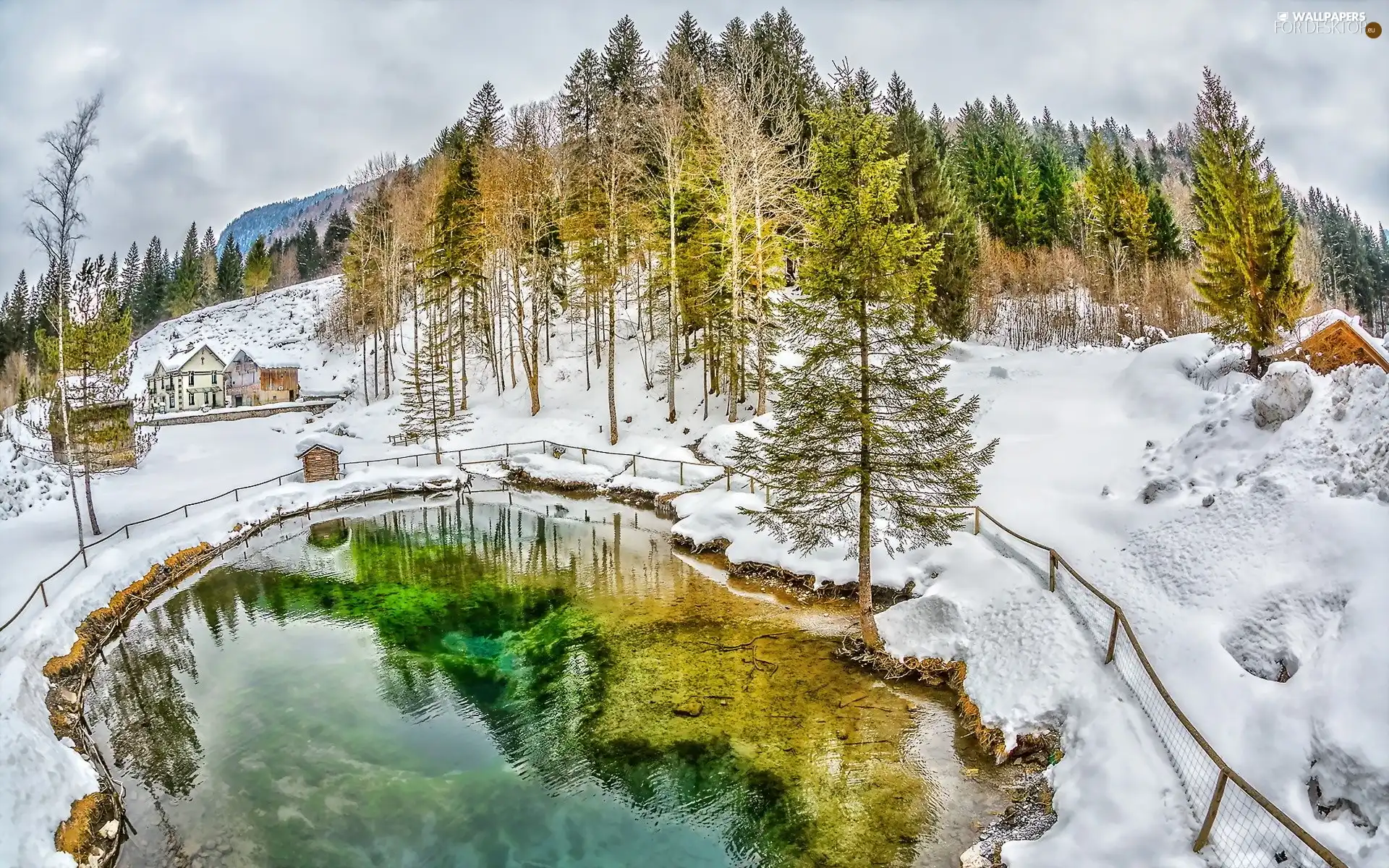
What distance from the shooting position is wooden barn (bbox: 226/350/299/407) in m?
59.0

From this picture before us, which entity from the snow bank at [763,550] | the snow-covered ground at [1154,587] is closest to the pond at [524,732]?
the snow bank at [763,550]

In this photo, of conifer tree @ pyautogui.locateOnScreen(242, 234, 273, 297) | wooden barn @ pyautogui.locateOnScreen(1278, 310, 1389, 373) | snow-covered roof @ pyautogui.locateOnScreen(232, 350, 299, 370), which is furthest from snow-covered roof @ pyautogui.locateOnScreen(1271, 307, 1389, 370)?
conifer tree @ pyautogui.locateOnScreen(242, 234, 273, 297)

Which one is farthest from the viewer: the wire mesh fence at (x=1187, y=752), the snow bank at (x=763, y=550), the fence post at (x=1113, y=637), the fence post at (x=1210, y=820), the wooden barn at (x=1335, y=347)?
the snow bank at (x=763, y=550)

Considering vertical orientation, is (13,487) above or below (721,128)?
below

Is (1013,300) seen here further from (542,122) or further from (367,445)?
(367,445)

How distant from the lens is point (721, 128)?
2698cm

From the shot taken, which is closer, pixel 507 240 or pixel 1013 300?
pixel 507 240

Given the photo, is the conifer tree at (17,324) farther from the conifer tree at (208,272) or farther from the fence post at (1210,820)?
the fence post at (1210,820)

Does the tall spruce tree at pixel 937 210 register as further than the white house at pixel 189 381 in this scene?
No

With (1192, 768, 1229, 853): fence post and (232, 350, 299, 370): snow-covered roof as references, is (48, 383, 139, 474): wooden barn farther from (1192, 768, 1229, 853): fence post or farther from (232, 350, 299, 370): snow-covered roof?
(232, 350, 299, 370): snow-covered roof

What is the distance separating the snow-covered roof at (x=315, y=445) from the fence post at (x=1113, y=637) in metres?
32.9

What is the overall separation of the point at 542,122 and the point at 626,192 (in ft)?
35.6

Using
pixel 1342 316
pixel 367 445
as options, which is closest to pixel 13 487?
pixel 367 445

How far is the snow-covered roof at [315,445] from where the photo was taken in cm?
3172
